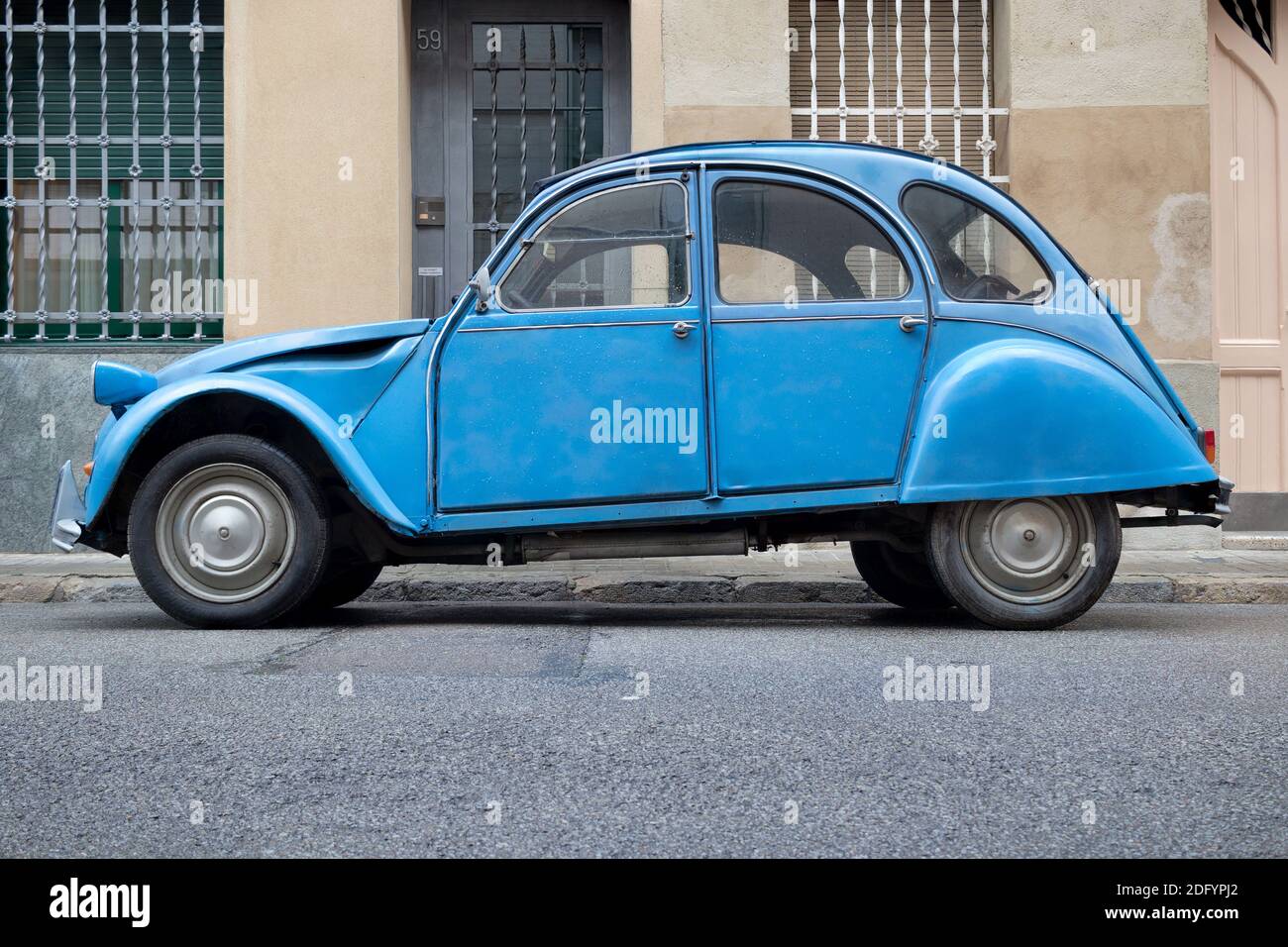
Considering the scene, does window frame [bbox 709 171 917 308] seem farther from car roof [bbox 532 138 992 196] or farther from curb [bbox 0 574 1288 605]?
curb [bbox 0 574 1288 605]

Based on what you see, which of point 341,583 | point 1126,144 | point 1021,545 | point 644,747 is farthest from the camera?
point 1126,144

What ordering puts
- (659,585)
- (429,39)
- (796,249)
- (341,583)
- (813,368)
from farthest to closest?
(429,39) < (659,585) < (341,583) < (796,249) < (813,368)

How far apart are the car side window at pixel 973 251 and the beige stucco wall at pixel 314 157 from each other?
17.0 ft

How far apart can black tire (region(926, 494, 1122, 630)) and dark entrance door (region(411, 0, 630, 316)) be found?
5.87m

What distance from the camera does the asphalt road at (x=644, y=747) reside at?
2.95 meters

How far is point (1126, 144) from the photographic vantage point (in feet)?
34.9

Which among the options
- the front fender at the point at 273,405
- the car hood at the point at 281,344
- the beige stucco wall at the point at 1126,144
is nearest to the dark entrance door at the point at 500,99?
the beige stucco wall at the point at 1126,144

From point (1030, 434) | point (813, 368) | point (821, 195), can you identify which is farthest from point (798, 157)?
point (1030, 434)

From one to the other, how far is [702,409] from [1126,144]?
19.5ft

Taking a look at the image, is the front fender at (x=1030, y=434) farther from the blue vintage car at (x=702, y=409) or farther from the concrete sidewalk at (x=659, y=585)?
the concrete sidewalk at (x=659, y=585)

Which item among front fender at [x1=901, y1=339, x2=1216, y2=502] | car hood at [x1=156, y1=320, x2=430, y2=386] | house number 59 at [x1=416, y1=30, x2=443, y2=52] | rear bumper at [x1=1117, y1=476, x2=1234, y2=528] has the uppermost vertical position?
house number 59 at [x1=416, y1=30, x2=443, y2=52]

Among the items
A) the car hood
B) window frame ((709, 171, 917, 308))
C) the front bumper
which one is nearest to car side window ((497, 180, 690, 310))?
window frame ((709, 171, 917, 308))

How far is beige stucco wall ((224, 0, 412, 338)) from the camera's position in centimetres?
1059

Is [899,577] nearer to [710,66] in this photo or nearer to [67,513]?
[67,513]
